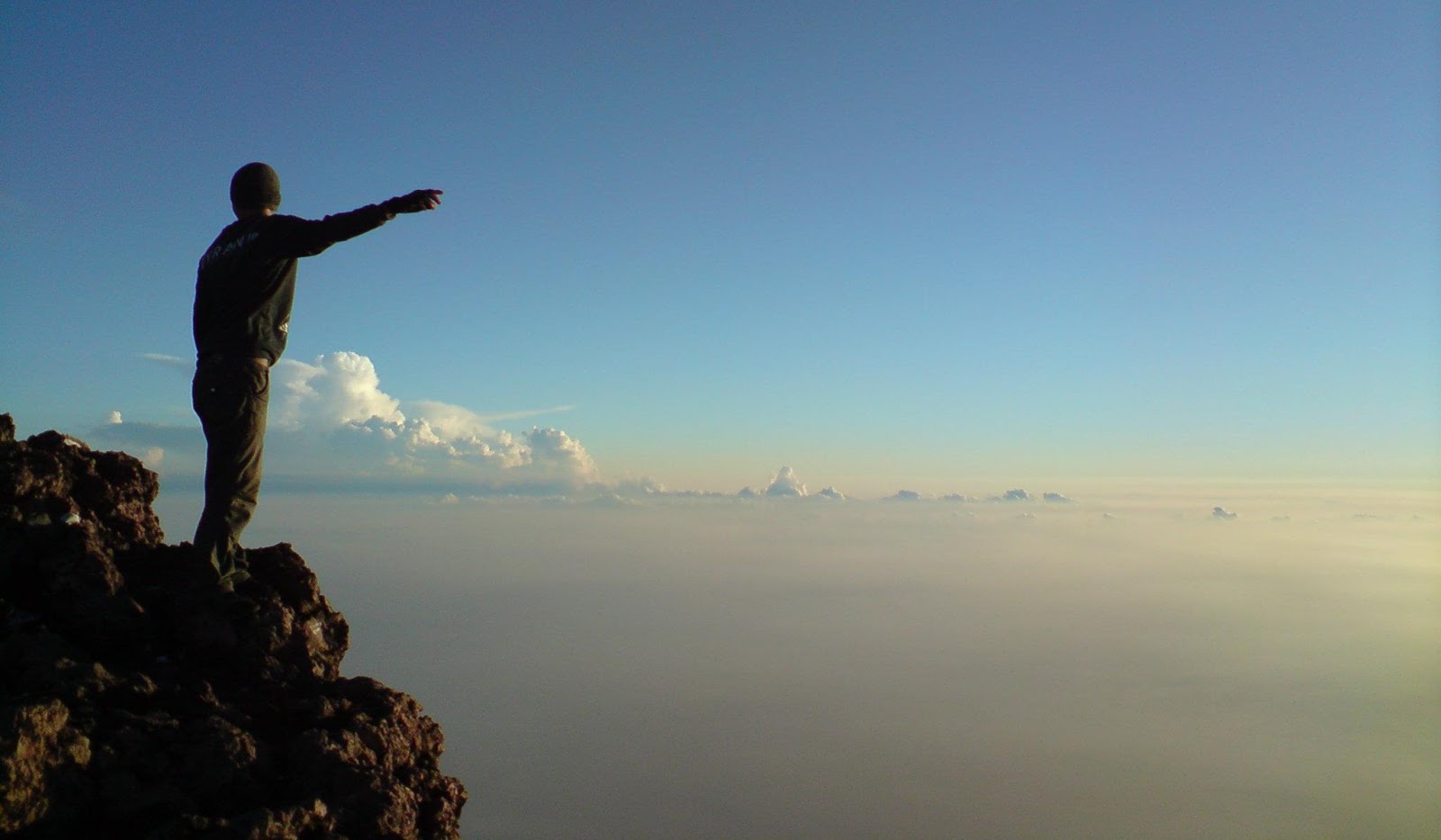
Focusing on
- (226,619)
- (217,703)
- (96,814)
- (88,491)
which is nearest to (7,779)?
(96,814)

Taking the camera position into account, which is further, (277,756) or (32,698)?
(277,756)

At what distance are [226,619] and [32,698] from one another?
1.41 m

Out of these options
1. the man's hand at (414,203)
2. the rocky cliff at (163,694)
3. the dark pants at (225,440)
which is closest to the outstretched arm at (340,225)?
the man's hand at (414,203)

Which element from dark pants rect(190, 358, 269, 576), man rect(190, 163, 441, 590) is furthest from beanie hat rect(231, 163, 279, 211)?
dark pants rect(190, 358, 269, 576)

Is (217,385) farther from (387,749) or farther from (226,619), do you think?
(387,749)

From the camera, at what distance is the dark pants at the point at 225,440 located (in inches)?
256

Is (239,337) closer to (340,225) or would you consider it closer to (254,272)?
(254,272)

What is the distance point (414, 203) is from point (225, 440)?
218cm

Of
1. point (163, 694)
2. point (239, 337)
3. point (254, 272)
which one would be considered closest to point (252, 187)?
point (254, 272)

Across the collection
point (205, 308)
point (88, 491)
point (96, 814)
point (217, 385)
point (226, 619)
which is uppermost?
point (205, 308)

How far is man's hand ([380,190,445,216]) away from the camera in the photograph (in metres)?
6.34

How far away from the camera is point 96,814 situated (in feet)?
15.8

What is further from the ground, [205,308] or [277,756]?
[205,308]

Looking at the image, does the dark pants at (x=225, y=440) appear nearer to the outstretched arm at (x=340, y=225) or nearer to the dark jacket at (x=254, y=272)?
the dark jacket at (x=254, y=272)
